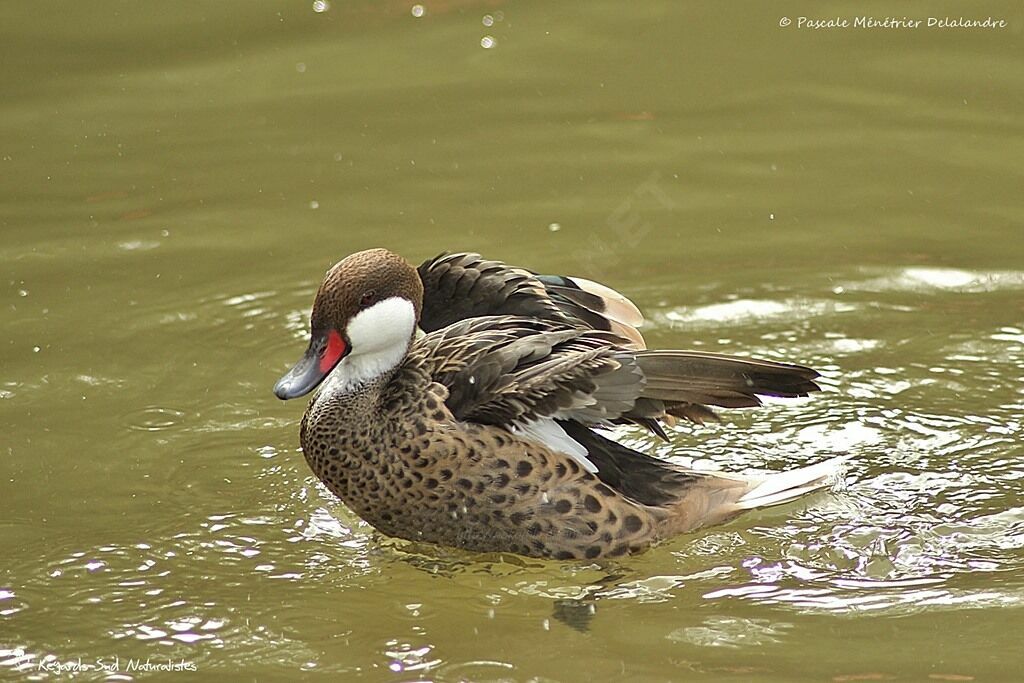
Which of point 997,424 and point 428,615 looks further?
point 997,424

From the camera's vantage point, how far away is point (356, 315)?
544cm

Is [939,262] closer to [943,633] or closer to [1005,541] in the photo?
[1005,541]

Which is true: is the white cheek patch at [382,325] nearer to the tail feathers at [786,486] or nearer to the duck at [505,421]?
the duck at [505,421]

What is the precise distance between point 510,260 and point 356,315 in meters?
2.62

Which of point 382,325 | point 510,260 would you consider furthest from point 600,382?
point 510,260

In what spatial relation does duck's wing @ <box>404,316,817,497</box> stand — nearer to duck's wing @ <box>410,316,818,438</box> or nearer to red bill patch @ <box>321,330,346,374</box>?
duck's wing @ <box>410,316,818,438</box>

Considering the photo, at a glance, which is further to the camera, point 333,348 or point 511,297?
point 511,297

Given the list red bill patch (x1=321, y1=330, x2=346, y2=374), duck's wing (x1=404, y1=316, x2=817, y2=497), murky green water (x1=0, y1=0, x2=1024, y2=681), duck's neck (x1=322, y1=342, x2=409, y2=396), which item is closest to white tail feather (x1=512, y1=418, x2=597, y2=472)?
duck's wing (x1=404, y1=316, x2=817, y2=497)

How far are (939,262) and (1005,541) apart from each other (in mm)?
2491

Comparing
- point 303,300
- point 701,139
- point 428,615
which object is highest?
point 701,139

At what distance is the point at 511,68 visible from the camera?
10.2 meters

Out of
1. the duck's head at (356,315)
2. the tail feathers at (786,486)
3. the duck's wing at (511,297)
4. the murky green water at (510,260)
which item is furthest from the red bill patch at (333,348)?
the tail feathers at (786,486)

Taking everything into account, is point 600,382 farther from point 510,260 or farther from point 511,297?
point 510,260

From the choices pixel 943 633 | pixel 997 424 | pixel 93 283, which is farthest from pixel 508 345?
pixel 93 283
